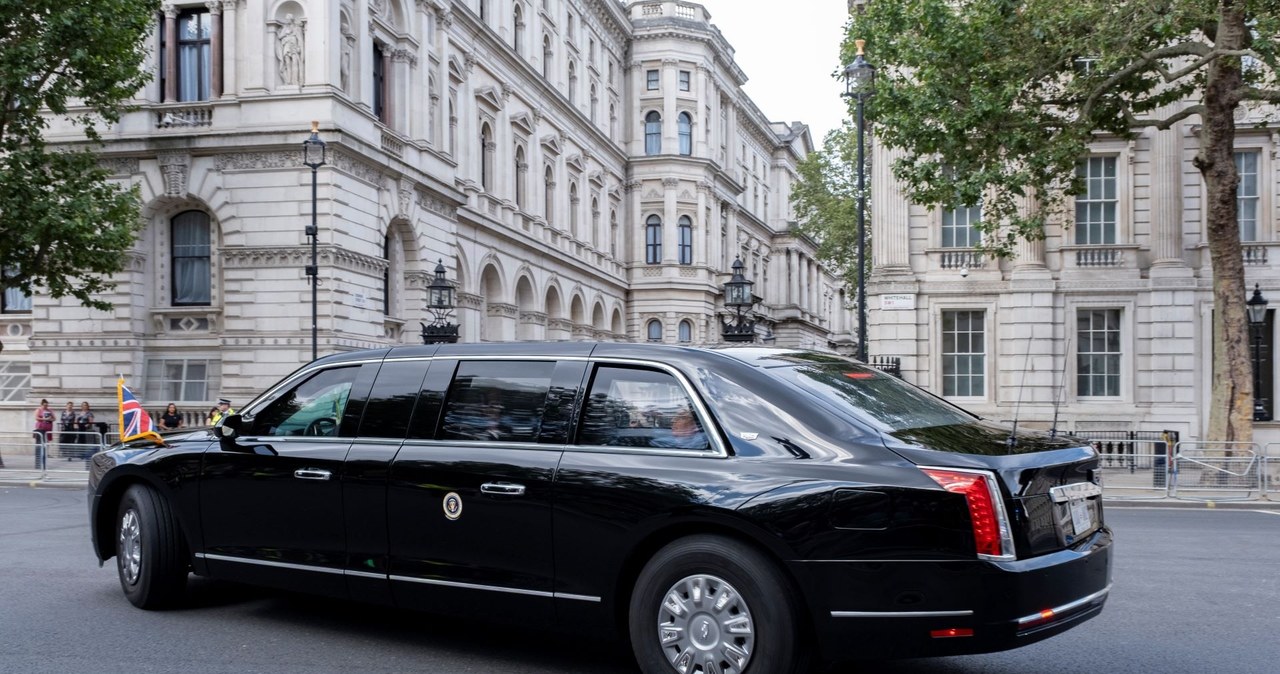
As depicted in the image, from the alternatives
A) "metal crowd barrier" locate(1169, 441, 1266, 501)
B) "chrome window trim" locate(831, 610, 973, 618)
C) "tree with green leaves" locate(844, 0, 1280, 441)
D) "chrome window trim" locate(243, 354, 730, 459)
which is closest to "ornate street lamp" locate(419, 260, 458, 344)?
"tree with green leaves" locate(844, 0, 1280, 441)

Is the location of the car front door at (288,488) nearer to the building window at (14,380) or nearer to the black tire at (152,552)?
the black tire at (152,552)

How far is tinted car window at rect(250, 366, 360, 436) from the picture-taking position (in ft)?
23.0

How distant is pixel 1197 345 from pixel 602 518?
2560cm

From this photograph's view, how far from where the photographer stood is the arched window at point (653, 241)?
6869 centimetres

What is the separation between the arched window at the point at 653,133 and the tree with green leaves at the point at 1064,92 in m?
A: 45.3

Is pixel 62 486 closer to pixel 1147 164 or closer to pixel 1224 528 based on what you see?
pixel 1224 528

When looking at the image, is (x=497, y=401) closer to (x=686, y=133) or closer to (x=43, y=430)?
(x=43, y=430)

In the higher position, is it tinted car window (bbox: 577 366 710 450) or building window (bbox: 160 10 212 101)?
building window (bbox: 160 10 212 101)

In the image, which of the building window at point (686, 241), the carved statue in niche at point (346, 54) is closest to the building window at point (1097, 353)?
the carved statue in niche at point (346, 54)

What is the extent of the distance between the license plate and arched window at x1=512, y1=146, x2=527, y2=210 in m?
45.0

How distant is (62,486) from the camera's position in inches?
878

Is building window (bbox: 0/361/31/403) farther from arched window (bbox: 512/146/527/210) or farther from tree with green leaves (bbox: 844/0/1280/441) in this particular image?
tree with green leaves (bbox: 844/0/1280/441)

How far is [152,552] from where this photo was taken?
758cm

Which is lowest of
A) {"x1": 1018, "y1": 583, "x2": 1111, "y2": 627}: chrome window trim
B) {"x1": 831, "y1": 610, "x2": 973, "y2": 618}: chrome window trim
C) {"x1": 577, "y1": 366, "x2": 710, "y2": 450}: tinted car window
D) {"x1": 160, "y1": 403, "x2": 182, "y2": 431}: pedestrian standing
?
{"x1": 160, "y1": 403, "x2": 182, "y2": 431}: pedestrian standing
